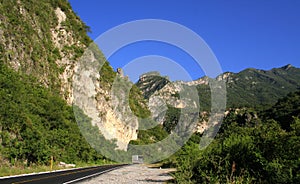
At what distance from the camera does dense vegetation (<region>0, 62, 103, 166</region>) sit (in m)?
24.6

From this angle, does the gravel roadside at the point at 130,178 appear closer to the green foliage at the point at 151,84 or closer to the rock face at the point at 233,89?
the rock face at the point at 233,89

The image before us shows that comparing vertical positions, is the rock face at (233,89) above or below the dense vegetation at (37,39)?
above

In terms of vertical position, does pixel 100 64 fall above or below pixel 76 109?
above

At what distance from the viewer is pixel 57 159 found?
30.6 m

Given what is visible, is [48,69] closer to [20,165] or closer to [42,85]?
[42,85]

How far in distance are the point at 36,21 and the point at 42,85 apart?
11560 mm

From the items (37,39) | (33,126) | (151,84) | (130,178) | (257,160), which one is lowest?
(130,178)

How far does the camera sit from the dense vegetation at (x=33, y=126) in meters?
24.6

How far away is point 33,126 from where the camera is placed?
90.7 feet

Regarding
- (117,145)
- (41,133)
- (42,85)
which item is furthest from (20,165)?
(117,145)

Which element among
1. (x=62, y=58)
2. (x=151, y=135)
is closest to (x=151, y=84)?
(x=151, y=135)

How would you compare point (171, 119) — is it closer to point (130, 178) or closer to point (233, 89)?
point (233, 89)

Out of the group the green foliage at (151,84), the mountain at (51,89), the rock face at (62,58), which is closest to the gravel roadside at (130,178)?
the mountain at (51,89)

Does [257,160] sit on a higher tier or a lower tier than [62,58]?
lower
